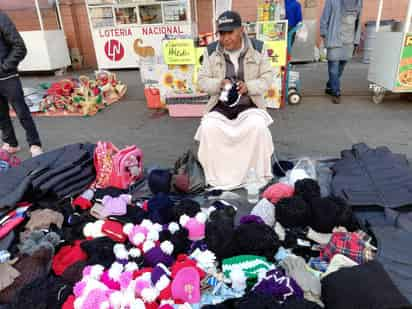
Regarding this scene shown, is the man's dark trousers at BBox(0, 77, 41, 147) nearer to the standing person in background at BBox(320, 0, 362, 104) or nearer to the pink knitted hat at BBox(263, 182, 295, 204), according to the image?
the pink knitted hat at BBox(263, 182, 295, 204)

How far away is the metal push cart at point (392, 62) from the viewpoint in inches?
186

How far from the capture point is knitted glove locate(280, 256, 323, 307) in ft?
5.33

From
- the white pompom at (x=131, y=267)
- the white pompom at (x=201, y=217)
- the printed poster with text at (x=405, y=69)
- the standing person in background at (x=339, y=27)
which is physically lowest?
the white pompom at (x=131, y=267)

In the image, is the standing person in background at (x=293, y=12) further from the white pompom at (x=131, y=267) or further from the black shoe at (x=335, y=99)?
the white pompom at (x=131, y=267)

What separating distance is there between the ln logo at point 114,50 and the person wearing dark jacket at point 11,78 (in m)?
6.18

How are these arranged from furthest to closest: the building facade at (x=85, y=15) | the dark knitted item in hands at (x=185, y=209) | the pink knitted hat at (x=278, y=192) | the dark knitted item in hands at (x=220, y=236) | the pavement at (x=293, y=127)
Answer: the building facade at (x=85, y=15), the pavement at (x=293, y=127), the pink knitted hat at (x=278, y=192), the dark knitted item in hands at (x=185, y=209), the dark knitted item in hands at (x=220, y=236)

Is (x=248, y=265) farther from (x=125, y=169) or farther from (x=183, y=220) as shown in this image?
(x=125, y=169)

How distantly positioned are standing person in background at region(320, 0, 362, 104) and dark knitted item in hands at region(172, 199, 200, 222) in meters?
4.06

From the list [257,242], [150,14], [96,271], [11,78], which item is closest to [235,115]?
[257,242]

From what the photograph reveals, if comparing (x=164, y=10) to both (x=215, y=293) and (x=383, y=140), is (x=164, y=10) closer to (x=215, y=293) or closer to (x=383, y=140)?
(x=383, y=140)

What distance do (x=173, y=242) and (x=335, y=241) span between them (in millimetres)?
1029

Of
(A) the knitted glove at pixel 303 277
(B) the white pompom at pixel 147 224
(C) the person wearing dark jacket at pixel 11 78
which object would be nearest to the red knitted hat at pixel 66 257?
(B) the white pompom at pixel 147 224

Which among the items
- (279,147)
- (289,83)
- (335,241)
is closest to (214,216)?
(335,241)

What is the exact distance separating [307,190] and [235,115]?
107 cm
